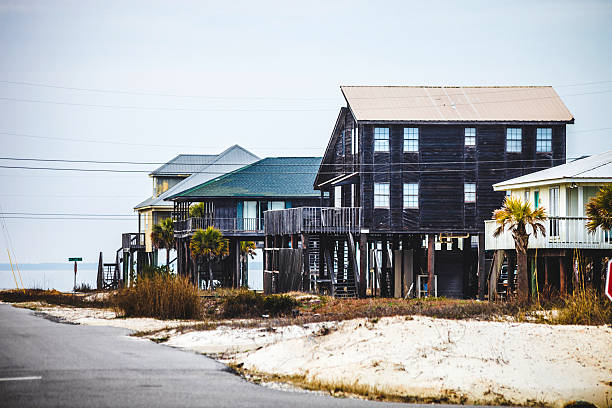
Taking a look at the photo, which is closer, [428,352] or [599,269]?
[428,352]

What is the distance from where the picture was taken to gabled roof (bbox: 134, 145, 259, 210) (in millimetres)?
73688

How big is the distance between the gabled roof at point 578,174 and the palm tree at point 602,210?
280 centimetres

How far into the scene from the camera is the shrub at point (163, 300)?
3153cm

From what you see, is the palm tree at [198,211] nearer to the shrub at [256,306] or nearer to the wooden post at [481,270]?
the wooden post at [481,270]

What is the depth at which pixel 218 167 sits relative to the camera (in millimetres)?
76500

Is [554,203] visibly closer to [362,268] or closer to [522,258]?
[522,258]

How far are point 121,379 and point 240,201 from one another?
157 feet

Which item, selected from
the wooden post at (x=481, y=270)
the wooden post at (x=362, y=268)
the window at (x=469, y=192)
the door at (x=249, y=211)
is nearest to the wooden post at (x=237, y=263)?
the door at (x=249, y=211)

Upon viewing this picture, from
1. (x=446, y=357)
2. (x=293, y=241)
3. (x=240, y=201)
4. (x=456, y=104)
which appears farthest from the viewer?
(x=240, y=201)

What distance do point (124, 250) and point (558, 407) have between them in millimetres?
75089

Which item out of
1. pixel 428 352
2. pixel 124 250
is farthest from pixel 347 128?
pixel 124 250

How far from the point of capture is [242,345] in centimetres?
2238

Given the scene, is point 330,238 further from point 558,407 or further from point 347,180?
point 558,407

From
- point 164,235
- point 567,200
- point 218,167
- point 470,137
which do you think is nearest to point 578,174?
point 567,200
